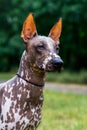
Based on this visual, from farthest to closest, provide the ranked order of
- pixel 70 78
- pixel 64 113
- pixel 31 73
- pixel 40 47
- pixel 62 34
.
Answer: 1. pixel 62 34
2. pixel 70 78
3. pixel 64 113
4. pixel 31 73
5. pixel 40 47

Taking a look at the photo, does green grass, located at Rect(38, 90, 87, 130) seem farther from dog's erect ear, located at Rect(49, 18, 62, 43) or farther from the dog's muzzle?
the dog's muzzle

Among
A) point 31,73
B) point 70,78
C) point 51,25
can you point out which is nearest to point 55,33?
point 31,73

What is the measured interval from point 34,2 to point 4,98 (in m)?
20.0

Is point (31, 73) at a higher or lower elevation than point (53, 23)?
lower

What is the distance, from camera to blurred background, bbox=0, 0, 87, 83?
2472cm

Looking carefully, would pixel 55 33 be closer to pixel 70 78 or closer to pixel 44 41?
pixel 44 41

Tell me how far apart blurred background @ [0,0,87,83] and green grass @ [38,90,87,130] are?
7115 mm

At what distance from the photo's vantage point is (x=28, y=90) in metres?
5.79

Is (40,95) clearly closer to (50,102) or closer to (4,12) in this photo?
(50,102)

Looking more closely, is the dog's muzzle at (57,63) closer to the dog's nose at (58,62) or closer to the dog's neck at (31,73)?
the dog's nose at (58,62)

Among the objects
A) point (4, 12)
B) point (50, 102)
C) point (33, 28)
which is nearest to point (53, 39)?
point (33, 28)

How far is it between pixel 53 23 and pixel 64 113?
1354 centimetres

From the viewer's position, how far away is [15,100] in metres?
5.78

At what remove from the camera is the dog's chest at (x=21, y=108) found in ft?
18.8
